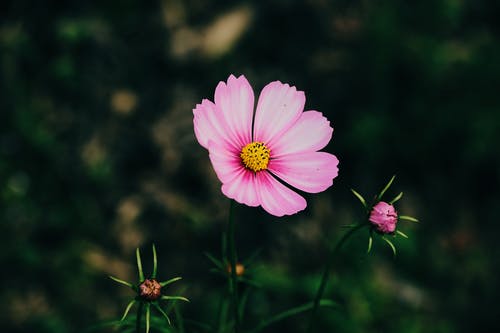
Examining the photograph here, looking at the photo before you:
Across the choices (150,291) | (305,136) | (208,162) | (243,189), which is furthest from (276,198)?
(208,162)

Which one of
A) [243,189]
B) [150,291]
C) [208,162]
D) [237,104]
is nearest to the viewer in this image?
[150,291]

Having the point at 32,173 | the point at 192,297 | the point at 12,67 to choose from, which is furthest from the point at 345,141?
the point at 12,67

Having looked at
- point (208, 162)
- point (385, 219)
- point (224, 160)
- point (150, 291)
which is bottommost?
point (150, 291)

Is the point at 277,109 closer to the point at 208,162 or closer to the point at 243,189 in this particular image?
the point at 243,189

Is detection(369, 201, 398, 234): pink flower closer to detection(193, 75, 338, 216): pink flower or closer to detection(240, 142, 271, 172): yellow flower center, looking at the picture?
detection(193, 75, 338, 216): pink flower

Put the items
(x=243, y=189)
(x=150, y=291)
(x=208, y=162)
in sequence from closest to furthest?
(x=150, y=291) → (x=243, y=189) → (x=208, y=162)

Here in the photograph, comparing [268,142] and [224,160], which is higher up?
[268,142]

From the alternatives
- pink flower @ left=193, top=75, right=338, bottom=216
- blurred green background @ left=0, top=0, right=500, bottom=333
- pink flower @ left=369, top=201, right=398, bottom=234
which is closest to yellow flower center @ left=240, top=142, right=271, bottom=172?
pink flower @ left=193, top=75, right=338, bottom=216
